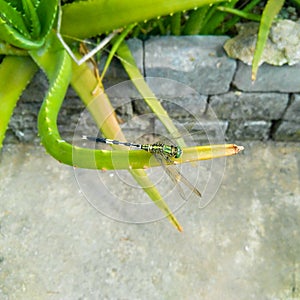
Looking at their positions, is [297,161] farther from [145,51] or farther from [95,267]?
[95,267]

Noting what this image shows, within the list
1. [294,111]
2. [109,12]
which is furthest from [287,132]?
[109,12]

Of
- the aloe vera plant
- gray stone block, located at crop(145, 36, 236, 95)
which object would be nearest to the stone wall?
gray stone block, located at crop(145, 36, 236, 95)

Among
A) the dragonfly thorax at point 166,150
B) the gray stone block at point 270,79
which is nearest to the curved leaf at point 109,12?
the gray stone block at point 270,79

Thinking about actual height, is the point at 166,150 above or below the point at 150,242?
above

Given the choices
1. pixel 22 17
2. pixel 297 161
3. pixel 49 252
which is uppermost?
pixel 22 17

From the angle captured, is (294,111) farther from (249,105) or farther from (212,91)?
(212,91)

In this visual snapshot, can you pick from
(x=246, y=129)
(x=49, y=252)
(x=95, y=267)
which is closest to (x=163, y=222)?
(x=95, y=267)

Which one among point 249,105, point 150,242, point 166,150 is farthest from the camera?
point 249,105
